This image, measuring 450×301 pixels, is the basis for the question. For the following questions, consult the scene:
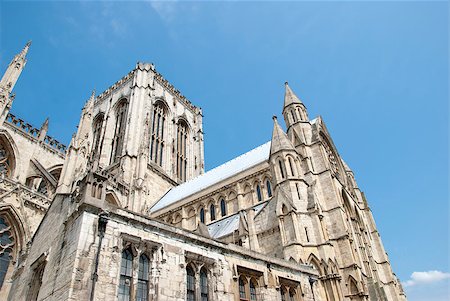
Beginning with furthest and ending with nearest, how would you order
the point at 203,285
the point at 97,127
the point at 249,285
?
the point at 97,127 < the point at 249,285 < the point at 203,285

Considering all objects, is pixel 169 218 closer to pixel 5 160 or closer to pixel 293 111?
pixel 5 160

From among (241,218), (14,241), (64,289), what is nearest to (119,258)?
(64,289)

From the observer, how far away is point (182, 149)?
159ft

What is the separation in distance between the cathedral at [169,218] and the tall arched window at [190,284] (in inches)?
1.7

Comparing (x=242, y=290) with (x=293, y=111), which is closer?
(x=242, y=290)

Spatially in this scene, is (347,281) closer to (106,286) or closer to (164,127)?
(106,286)

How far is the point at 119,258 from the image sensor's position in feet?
31.0

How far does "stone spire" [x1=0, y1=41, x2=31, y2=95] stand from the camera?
84.5ft

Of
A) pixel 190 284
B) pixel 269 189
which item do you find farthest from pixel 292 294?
pixel 269 189

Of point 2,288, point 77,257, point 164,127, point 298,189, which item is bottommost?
point 77,257

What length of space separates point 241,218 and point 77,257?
13876mm

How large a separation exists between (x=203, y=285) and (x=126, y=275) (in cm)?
296

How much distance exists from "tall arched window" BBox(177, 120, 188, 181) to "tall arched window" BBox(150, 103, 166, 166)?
A: 3.40 m

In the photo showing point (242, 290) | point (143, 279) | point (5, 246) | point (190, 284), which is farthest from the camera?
point (5, 246)
